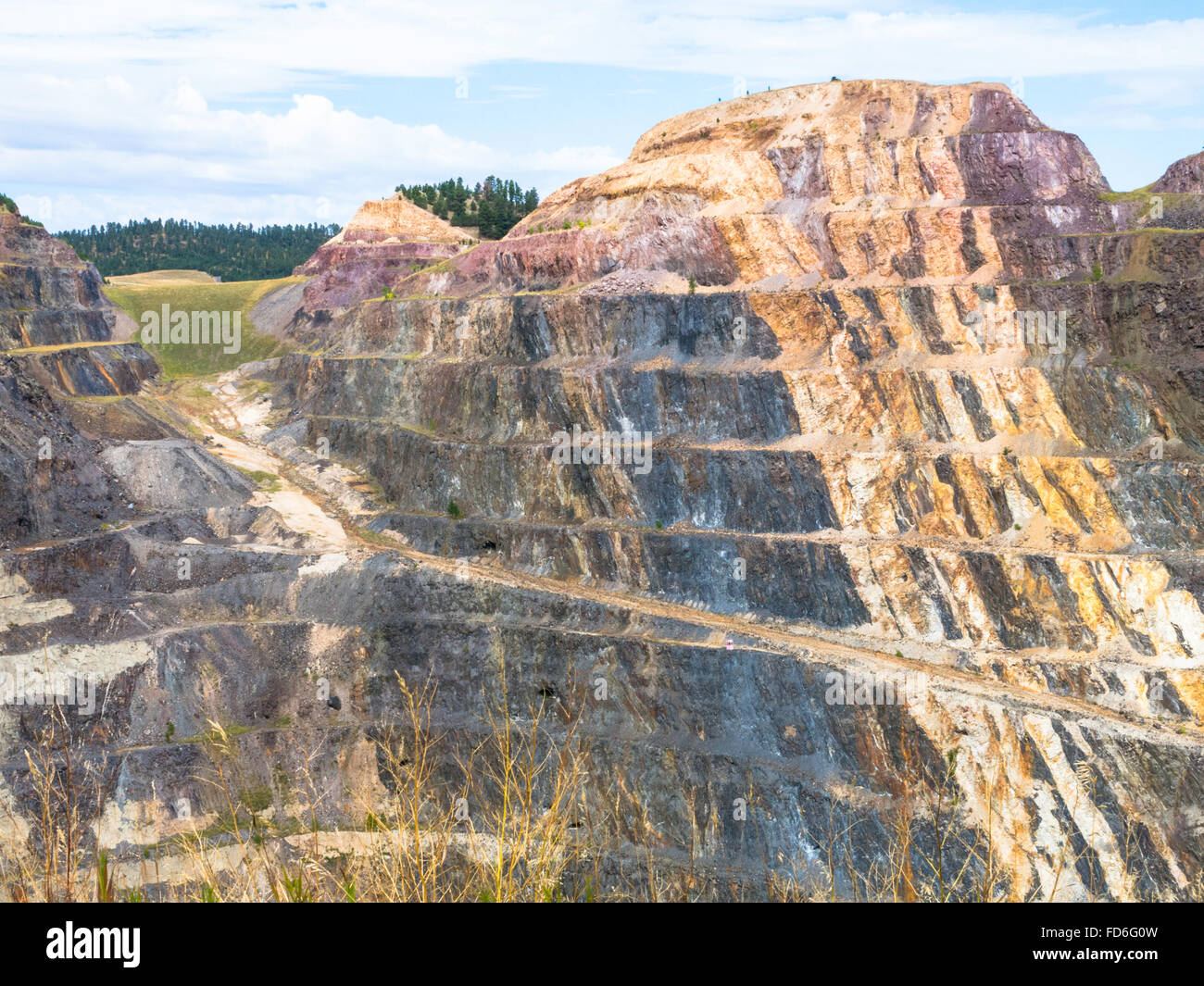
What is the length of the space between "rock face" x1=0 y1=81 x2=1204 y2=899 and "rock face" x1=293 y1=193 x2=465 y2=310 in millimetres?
29280

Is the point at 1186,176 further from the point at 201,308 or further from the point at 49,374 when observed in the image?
the point at 201,308

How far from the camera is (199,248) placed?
172500 millimetres

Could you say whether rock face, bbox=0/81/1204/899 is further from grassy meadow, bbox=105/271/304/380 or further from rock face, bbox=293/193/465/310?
grassy meadow, bbox=105/271/304/380

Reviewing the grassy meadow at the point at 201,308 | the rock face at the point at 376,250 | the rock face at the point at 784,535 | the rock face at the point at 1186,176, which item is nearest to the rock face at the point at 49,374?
the rock face at the point at 784,535

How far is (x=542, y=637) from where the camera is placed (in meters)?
44.7

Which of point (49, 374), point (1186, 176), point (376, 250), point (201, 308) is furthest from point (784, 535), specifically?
point (201, 308)

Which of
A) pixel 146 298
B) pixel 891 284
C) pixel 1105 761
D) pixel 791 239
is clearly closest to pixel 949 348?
pixel 891 284

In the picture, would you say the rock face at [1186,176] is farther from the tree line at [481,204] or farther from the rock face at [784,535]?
the tree line at [481,204]

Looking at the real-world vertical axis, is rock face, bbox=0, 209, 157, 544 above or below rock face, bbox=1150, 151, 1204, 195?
below

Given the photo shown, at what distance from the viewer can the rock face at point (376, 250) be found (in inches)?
3664

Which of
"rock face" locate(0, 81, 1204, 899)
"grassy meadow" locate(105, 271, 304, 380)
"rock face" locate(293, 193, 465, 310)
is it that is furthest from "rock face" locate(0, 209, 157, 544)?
"rock face" locate(293, 193, 465, 310)

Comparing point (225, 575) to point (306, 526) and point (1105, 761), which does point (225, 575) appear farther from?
point (1105, 761)

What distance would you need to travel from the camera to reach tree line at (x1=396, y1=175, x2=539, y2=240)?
4237 inches

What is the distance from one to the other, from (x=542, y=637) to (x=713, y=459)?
40.6ft
